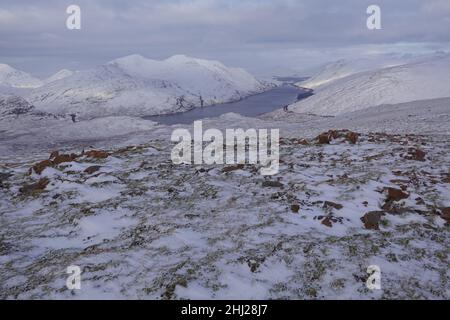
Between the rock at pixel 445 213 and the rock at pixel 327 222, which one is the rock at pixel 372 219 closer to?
the rock at pixel 327 222

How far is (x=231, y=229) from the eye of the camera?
10727mm

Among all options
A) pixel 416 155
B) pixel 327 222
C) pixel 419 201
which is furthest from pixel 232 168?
pixel 416 155

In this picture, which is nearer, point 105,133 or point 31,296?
point 31,296

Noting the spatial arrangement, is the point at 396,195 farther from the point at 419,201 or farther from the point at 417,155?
the point at 417,155

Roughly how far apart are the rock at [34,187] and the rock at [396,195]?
39.5 feet

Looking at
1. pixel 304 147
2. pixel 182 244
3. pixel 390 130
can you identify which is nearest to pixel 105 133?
pixel 390 130

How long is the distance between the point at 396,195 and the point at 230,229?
18.3 feet

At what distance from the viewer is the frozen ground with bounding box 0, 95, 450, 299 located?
8.20 metres

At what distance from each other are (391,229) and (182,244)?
557cm

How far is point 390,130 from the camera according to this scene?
121ft

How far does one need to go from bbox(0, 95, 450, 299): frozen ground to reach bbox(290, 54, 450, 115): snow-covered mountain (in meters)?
156

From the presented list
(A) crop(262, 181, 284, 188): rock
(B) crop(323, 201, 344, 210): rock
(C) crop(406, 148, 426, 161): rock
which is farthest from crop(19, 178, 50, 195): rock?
(C) crop(406, 148, 426, 161): rock
